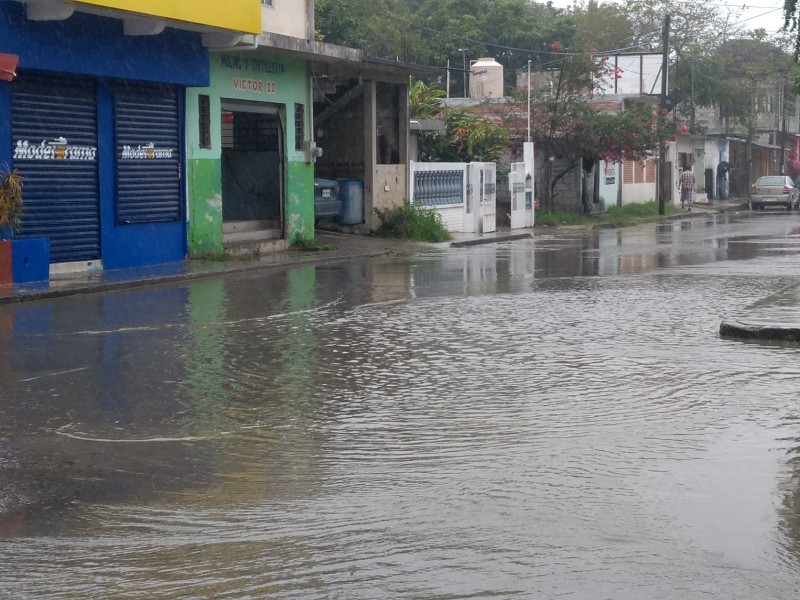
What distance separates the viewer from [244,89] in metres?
24.1

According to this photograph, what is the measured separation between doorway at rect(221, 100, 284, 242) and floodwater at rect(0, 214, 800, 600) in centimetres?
1100

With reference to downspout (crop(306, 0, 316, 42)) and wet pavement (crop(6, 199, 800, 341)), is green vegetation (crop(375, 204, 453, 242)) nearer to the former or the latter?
wet pavement (crop(6, 199, 800, 341))

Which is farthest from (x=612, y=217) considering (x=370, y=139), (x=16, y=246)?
(x=16, y=246)

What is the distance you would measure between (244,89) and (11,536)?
63.3 feet

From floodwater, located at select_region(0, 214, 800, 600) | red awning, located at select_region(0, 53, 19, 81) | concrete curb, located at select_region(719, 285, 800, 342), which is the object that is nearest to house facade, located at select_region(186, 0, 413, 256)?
red awning, located at select_region(0, 53, 19, 81)

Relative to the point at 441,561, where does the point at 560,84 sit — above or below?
above

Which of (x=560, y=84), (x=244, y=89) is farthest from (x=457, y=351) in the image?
(x=560, y=84)

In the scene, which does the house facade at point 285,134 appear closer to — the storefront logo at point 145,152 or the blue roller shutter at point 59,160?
the storefront logo at point 145,152

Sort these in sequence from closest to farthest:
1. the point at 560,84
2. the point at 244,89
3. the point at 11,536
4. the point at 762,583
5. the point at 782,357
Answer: the point at 762,583 < the point at 11,536 < the point at 782,357 < the point at 244,89 < the point at 560,84

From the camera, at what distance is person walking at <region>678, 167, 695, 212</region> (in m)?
Answer: 57.2

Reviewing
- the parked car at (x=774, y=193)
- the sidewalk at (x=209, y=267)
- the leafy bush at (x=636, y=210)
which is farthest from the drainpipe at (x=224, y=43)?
the parked car at (x=774, y=193)

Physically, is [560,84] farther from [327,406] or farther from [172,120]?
[327,406]

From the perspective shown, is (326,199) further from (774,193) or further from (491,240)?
(774,193)

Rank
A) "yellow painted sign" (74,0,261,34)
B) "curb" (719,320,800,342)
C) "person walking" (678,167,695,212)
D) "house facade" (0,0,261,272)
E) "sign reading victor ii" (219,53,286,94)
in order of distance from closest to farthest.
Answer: "curb" (719,320,800,342), "house facade" (0,0,261,272), "yellow painted sign" (74,0,261,34), "sign reading victor ii" (219,53,286,94), "person walking" (678,167,695,212)
